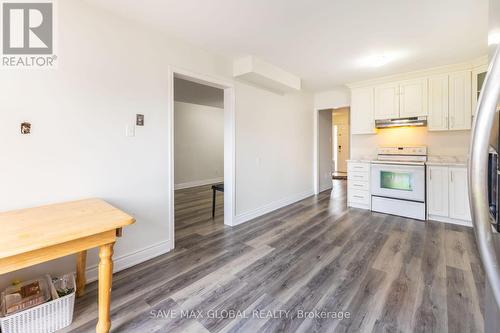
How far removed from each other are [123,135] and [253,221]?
89.6 inches

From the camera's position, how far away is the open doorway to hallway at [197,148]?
4855 millimetres

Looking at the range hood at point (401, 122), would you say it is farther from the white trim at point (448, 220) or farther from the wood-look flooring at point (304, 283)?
the wood-look flooring at point (304, 283)

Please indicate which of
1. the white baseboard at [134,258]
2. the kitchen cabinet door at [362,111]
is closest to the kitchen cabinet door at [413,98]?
the kitchen cabinet door at [362,111]

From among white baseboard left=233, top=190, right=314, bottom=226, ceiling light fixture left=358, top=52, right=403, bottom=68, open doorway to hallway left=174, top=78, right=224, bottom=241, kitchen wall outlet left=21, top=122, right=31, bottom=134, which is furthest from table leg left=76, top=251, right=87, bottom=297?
ceiling light fixture left=358, top=52, right=403, bottom=68

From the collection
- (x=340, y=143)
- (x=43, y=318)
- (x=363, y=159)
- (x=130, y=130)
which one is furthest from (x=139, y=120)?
(x=340, y=143)

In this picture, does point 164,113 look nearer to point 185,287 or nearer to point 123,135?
point 123,135

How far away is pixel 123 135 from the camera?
2.31 m

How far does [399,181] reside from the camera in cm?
390

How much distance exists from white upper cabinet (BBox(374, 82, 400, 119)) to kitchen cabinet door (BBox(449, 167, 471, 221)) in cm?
130

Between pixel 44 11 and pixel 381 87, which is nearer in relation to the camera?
pixel 44 11

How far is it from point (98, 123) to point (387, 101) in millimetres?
4467

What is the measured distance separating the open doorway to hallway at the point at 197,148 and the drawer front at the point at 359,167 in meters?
2.60

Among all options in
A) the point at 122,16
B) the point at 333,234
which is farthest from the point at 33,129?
the point at 333,234

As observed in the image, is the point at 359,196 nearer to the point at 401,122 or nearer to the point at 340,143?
the point at 401,122
